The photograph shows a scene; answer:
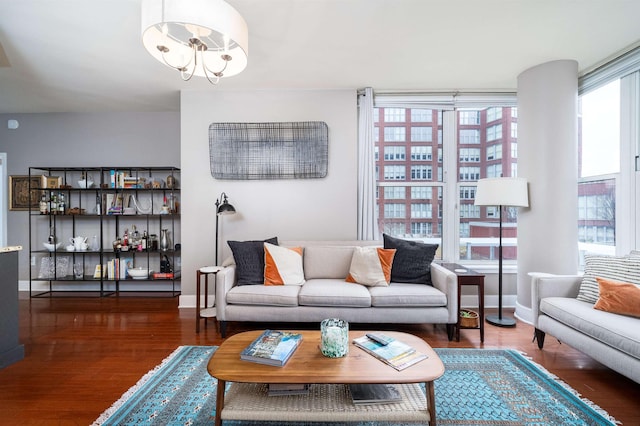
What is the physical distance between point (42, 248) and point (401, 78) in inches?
219

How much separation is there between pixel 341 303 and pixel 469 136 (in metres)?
2.75

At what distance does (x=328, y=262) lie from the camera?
124 inches

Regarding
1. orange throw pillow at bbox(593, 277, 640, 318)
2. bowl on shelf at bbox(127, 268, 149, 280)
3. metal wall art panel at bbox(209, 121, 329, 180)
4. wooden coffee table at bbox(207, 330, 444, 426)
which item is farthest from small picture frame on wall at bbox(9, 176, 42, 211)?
orange throw pillow at bbox(593, 277, 640, 318)

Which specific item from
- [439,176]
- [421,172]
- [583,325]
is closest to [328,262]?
[421,172]

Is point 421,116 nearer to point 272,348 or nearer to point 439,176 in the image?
point 439,176

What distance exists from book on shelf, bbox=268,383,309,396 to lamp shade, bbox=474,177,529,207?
2523 millimetres

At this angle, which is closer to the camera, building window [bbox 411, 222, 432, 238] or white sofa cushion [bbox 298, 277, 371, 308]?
white sofa cushion [bbox 298, 277, 371, 308]

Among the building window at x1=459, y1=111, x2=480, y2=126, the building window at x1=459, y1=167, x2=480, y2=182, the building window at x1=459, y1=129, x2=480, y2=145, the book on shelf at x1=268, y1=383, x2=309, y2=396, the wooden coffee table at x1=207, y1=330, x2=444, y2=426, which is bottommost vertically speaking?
the book on shelf at x1=268, y1=383, x2=309, y2=396

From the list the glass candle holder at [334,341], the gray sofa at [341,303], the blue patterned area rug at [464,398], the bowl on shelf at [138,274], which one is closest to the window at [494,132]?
the gray sofa at [341,303]

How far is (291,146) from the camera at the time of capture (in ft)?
11.6

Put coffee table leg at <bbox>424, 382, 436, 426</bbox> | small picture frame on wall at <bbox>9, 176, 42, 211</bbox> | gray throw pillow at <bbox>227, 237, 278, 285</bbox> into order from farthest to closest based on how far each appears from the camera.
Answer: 1. small picture frame on wall at <bbox>9, 176, 42, 211</bbox>
2. gray throw pillow at <bbox>227, 237, 278, 285</bbox>
3. coffee table leg at <bbox>424, 382, 436, 426</bbox>

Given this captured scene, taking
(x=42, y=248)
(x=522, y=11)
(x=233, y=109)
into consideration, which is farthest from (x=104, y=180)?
(x=522, y=11)

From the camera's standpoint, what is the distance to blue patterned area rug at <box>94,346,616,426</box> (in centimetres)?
162

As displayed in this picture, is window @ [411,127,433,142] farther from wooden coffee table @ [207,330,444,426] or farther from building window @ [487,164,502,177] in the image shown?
wooden coffee table @ [207,330,444,426]
